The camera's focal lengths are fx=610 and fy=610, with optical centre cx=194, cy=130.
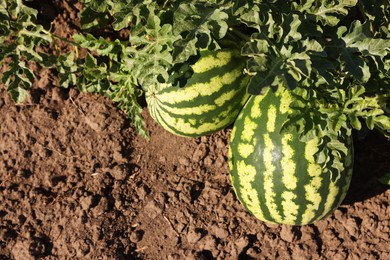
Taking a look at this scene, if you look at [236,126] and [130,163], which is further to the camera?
[130,163]

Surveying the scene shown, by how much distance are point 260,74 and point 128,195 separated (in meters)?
1.70

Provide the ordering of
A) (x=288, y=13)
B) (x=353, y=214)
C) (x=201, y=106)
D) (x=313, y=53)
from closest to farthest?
1. (x=313, y=53)
2. (x=288, y=13)
3. (x=201, y=106)
4. (x=353, y=214)

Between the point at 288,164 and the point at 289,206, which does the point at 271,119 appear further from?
the point at 289,206

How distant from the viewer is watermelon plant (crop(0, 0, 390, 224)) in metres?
3.12

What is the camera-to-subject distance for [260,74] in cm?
298

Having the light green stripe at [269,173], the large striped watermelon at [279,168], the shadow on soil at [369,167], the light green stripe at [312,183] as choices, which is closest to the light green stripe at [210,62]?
the large striped watermelon at [279,168]

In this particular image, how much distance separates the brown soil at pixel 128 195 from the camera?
4.16 m

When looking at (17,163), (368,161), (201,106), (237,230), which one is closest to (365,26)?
(201,106)

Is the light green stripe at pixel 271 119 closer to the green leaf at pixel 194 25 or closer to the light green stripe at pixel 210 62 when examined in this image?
the light green stripe at pixel 210 62

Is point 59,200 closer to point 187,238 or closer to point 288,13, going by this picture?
point 187,238

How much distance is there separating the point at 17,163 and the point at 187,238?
1.33 metres

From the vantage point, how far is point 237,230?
420 centimetres

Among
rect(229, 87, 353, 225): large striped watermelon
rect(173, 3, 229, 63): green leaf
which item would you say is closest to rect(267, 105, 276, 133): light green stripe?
rect(229, 87, 353, 225): large striped watermelon

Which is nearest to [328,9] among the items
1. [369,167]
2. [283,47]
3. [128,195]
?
[283,47]
